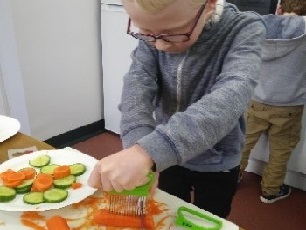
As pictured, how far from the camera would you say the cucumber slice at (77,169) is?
76cm

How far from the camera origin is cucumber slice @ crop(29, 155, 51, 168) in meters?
0.79

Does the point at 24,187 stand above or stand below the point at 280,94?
above

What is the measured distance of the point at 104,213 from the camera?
A: 649 millimetres

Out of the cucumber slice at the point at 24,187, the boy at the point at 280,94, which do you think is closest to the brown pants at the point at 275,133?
the boy at the point at 280,94

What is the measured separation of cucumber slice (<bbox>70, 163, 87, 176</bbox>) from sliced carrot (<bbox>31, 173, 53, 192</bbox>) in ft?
0.17

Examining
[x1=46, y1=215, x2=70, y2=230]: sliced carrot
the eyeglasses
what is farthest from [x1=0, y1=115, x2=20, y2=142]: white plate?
the eyeglasses

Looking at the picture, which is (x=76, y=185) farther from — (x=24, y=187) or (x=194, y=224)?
(x=194, y=224)

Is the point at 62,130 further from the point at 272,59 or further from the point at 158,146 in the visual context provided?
the point at 158,146

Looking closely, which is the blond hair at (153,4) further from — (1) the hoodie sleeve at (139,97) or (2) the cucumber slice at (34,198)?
(2) the cucumber slice at (34,198)

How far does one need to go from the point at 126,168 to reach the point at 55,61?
182 cm

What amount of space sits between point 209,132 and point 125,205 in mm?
234


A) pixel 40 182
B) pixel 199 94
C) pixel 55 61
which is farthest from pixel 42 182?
pixel 55 61

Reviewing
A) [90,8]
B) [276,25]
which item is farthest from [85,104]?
[276,25]

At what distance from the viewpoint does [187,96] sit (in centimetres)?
78
